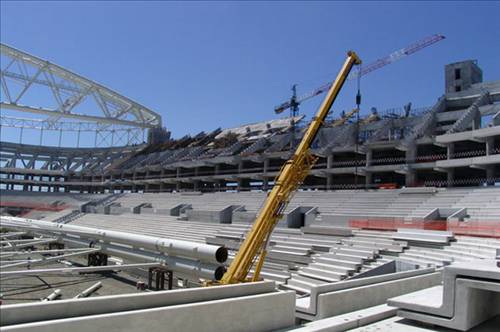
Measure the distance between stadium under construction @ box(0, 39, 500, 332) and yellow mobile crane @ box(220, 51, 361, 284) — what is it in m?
0.06

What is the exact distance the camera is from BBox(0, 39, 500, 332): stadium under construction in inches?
252

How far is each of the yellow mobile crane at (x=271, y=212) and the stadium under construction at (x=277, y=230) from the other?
0.19 ft

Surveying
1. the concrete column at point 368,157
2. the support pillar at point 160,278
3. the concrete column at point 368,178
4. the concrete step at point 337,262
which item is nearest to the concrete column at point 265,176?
the concrete column at point 368,178

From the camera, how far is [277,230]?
25.4 meters

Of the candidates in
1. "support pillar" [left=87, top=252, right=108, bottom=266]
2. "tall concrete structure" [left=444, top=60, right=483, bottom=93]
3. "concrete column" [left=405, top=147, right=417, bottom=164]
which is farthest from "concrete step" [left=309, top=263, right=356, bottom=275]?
"tall concrete structure" [left=444, top=60, right=483, bottom=93]

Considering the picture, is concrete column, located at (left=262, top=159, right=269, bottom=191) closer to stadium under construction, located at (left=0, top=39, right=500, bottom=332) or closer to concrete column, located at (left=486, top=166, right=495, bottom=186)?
stadium under construction, located at (left=0, top=39, right=500, bottom=332)

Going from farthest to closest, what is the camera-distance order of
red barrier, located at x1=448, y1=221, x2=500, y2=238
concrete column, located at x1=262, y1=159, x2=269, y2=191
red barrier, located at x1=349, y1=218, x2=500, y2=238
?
concrete column, located at x1=262, y1=159, x2=269, y2=191 → red barrier, located at x1=349, y1=218, x2=500, y2=238 → red barrier, located at x1=448, y1=221, x2=500, y2=238

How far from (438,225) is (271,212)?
423 inches

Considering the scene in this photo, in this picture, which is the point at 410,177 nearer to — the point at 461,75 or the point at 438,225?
the point at 438,225

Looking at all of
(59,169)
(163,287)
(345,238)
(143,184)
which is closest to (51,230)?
(163,287)

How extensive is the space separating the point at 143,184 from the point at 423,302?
60683mm

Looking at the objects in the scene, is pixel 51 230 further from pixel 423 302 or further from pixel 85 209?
pixel 85 209

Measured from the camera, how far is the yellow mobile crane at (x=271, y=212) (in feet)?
39.1

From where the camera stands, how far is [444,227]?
765 inches
